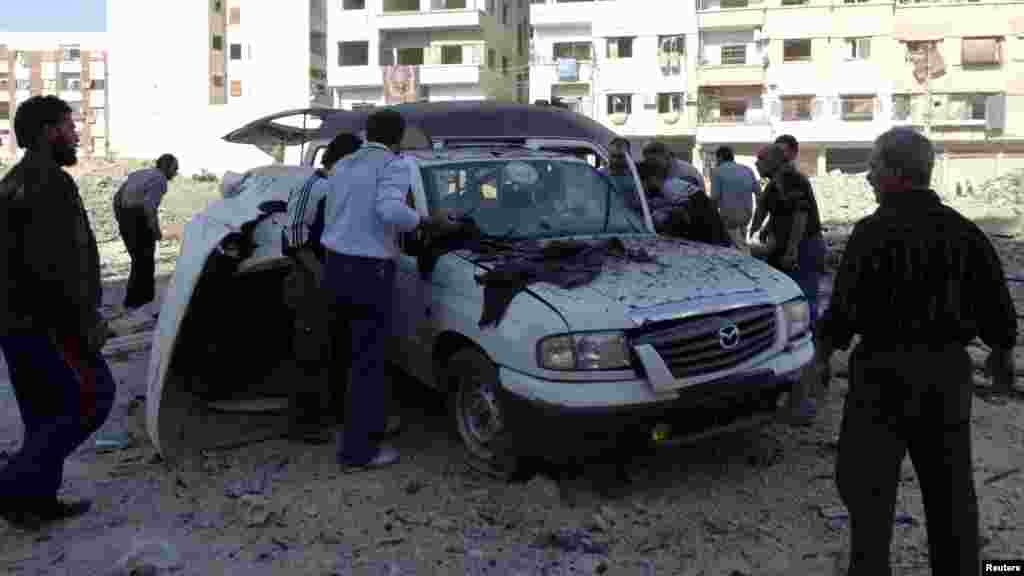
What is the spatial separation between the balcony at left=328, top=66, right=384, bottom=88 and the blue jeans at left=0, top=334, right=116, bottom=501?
54.5 meters

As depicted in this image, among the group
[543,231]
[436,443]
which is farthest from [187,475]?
[543,231]

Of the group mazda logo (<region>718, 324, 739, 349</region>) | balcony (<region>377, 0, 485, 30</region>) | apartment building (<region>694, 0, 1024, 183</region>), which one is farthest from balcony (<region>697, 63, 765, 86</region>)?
mazda logo (<region>718, 324, 739, 349</region>)

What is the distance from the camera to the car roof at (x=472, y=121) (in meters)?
9.24

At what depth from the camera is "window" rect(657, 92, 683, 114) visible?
56.6 metres

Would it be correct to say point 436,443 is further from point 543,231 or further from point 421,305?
point 543,231

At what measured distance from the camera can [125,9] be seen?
6725 cm

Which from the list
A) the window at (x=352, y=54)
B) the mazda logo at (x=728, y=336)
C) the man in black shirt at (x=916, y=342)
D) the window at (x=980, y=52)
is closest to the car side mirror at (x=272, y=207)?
the mazda logo at (x=728, y=336)

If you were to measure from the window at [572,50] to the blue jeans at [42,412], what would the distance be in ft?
184

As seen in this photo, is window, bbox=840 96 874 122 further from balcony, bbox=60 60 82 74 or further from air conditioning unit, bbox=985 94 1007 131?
balcony, bbox=60 60 82 74

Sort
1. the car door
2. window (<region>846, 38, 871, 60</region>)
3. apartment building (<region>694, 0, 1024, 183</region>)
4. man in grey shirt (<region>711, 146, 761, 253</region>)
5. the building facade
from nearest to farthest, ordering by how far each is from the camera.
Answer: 1. the car door
2. man in grey shirt (<region>711, 146, 761, 253</region>)
3. apartment building (<region>694, 0, 1024, 183</region>)
4. the building facade
5. window (<region>846, 38, 871, 60</region>)

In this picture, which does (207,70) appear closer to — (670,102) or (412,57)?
(412,57)

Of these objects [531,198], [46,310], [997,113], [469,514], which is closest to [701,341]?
[469,514]

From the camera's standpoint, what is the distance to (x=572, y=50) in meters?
59.0

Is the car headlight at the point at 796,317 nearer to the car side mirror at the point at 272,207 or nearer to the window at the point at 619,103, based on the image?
the car side mirror at the point at 272,207
